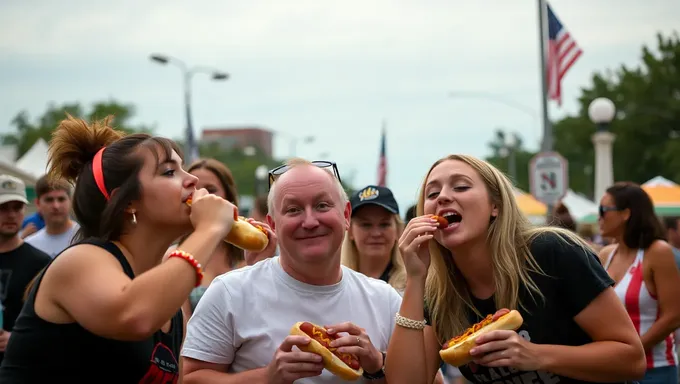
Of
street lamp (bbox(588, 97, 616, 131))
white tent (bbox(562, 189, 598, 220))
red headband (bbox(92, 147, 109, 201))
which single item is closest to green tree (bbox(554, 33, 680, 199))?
white tent (bbox(562, 189, 598, 220))

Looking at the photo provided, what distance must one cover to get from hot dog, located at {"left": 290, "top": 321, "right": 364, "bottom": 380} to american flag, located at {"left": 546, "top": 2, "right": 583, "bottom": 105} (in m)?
15.2

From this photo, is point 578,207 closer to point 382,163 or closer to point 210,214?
point 382,163

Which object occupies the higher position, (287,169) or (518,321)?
(287,169)

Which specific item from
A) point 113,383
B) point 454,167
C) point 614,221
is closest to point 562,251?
point 454,167

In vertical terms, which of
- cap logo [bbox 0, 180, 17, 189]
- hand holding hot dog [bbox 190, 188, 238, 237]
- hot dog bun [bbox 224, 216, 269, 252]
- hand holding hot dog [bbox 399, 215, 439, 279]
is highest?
hand holding hot dog [bbox 190, 188, 238, 237]

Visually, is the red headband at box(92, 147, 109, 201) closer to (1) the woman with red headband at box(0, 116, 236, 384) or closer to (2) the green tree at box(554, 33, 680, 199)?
(1) the woman with red headband at box(0, 116, 236, 384)

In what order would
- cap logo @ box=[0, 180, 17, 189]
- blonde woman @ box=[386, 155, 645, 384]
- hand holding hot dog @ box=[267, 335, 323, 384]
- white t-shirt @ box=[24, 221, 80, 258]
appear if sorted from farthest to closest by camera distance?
white t-shirt @ box=[24, 221, 80, 258]
cap logo @ box=[0, 180, 17, 189]
blonde woman @ box=[386, 155, 645, 384]
hand holding hot dog @ box=[267, 335, 323, 384]

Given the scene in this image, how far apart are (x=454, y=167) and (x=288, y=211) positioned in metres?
0.91

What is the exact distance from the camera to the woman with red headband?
3.22 metres

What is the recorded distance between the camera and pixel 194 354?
414cm

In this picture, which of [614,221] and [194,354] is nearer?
[194,354]

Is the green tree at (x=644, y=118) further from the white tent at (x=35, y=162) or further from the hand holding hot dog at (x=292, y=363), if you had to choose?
the hand holding hot dog at (x=292, y=363)

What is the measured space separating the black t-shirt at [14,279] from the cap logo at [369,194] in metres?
3.04

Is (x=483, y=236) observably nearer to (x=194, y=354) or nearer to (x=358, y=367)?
(x=358, y=367)
